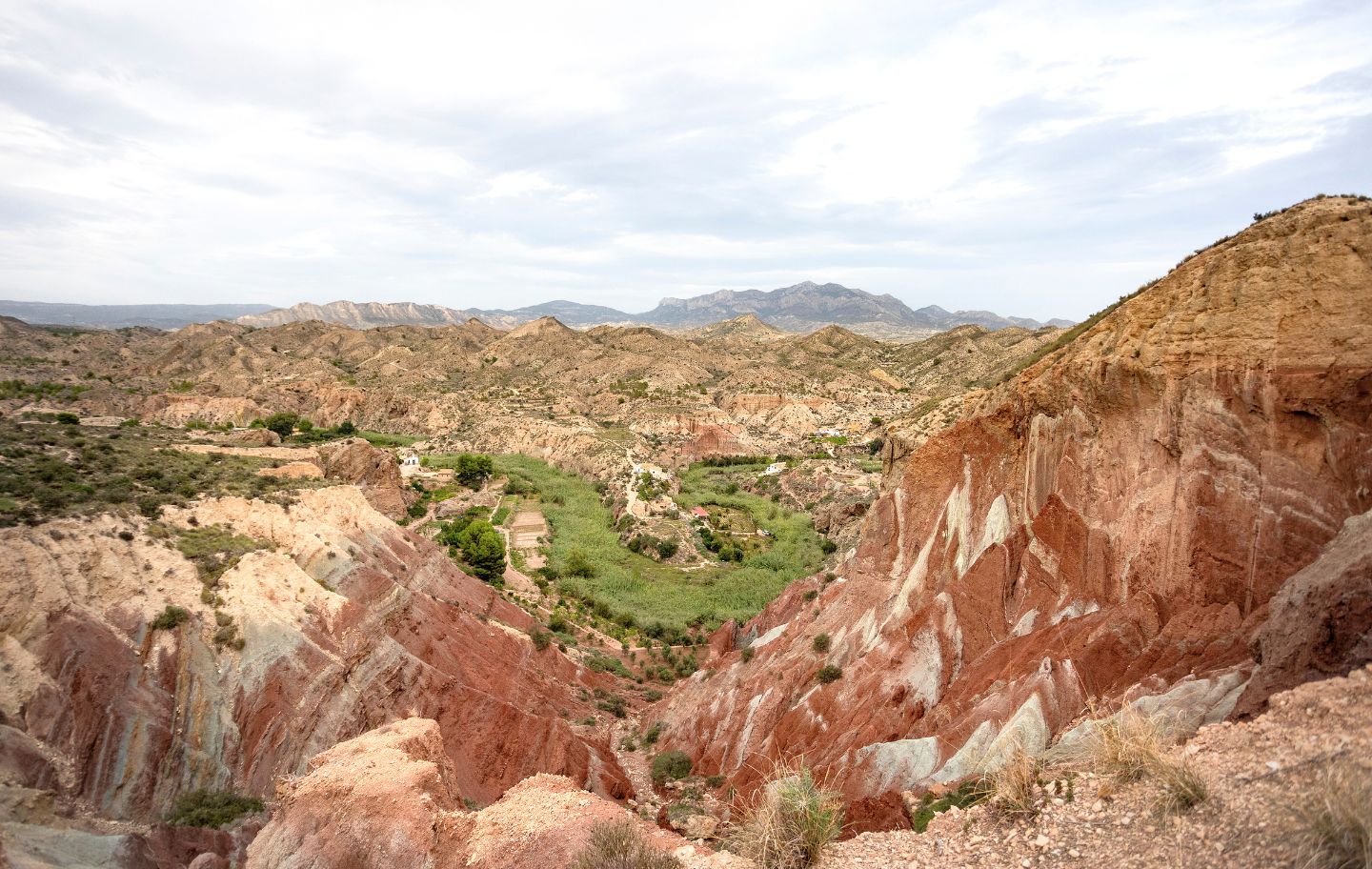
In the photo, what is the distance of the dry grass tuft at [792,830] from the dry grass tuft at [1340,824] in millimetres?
4634

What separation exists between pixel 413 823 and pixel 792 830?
232 inches

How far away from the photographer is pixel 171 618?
1588 cm

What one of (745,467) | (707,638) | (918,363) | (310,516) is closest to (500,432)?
(745,467)

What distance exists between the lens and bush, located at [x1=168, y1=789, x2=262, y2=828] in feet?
43.0

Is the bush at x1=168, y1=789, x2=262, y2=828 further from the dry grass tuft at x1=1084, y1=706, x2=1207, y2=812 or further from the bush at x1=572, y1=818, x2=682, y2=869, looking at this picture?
the dry grass tuft at x1=1084, y1=706, x2=1207, y2=812

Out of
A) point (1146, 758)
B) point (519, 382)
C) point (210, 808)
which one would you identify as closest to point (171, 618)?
point (210, 808)

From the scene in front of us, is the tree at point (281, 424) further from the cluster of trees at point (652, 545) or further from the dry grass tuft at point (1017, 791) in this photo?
the dry grass tuft at point (1017, 791)

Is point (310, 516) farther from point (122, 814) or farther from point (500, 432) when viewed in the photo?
point (500, 432)

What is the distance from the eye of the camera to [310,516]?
2294 centimetres

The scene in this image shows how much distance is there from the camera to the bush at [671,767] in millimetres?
20250

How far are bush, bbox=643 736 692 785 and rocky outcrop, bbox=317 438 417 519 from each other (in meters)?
32.0

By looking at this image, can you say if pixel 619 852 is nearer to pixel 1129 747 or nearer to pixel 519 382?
pixel 1129 747

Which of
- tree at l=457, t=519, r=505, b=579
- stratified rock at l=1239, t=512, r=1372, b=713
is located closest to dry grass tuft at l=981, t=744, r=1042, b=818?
stratified rock at l=1239, t=512, r=1372, b=713

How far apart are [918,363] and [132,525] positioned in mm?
129433
